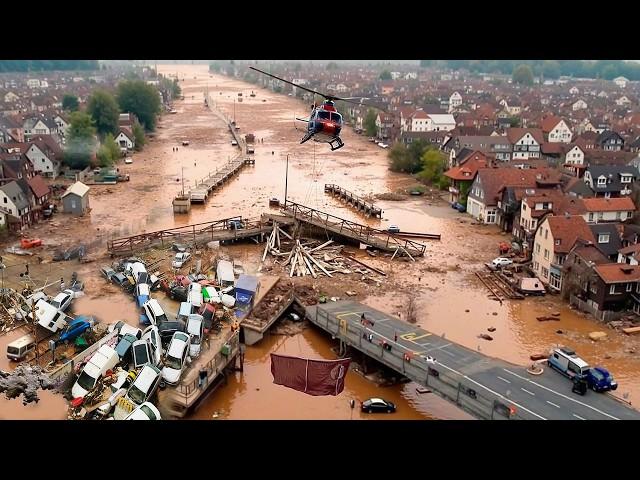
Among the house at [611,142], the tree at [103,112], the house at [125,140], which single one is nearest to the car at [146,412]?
the house at [125,140]

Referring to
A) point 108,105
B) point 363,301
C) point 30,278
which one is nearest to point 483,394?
point 363,301

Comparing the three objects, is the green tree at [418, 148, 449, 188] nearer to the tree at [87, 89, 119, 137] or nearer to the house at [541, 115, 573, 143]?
the house at [541, 115, 573, 143]

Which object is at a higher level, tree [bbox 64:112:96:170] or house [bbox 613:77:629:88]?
house [bbox 613:77:629:88]

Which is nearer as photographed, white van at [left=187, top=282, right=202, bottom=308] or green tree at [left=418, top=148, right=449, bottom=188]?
white van at [left=187, top=282, right=202, bottom=308]

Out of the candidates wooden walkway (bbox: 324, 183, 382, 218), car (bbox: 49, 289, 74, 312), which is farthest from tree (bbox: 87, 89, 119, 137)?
car (bbox: 49, 289, 74, 312)

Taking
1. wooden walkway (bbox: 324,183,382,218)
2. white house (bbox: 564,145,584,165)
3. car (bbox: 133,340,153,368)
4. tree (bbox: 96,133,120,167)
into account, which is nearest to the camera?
car (bbox: 133,340,153,368)

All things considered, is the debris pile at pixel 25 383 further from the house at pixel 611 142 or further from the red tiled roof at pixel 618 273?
the house at pixel 611 142

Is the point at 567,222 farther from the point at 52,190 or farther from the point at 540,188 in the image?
the point at 52,190
